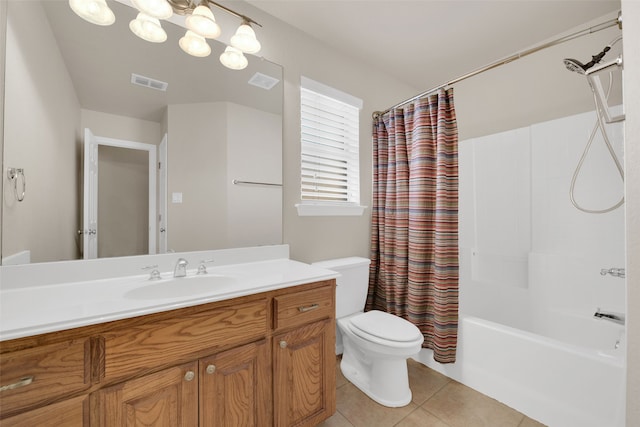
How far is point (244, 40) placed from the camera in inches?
58.8

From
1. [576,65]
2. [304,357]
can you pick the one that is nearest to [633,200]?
[576,65]

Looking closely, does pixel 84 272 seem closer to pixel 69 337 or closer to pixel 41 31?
pixel 69 337

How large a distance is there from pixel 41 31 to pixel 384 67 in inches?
Answer: 89.1

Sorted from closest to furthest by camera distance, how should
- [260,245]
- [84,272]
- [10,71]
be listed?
[10,71], [84,272], [260,245]

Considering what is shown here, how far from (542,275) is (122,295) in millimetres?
2683

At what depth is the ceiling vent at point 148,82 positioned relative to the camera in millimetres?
1299

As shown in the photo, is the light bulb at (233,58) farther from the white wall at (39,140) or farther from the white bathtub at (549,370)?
the white bathtub at (549,370)

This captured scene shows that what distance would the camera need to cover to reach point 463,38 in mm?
1990

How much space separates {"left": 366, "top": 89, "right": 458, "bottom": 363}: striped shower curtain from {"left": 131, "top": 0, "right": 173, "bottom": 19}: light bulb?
161cm

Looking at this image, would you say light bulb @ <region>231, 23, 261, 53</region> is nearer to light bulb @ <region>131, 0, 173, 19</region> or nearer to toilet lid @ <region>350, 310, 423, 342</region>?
light bulb @ <region>131, 0, 173, 19</region>

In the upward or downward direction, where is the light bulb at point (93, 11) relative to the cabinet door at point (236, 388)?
upward

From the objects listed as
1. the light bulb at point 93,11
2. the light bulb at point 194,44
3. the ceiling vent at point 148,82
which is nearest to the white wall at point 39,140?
the light bulb at point 93,11

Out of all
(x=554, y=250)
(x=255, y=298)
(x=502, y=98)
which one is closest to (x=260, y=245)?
(x=255, y=298)

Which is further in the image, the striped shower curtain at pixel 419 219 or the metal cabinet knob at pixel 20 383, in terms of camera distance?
the striped shower curtain at pixel 419 219
